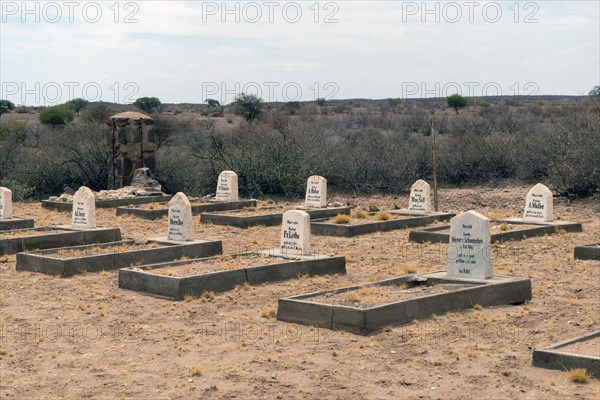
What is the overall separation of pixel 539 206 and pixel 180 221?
7651 millimetres

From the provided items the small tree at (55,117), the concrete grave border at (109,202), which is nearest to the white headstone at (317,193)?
the concrete grave border at (109,202)

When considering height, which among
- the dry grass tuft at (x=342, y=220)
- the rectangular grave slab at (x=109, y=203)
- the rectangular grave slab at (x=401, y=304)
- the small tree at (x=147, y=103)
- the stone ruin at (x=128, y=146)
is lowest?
the rectangular grave slab at (x=401, y=304)

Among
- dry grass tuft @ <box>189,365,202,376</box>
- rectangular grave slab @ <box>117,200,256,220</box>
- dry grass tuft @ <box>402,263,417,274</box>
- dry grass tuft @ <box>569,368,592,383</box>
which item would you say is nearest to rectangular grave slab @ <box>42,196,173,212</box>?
rectangular grave slab @ <box>117,200,256,220</box>

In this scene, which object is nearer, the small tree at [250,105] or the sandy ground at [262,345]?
the sandy ground at [262,345]

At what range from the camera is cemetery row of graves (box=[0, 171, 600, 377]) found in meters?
12.1

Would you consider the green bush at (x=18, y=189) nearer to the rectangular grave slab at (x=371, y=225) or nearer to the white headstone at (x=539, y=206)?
the rectangular grave slab at (x=371, y=225)

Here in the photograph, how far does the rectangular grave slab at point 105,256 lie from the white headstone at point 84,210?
2079 mm

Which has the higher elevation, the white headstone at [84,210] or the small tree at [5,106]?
the small tree at [5,106]

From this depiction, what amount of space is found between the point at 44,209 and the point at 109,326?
1489 cm

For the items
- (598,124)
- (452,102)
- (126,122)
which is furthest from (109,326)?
(452,102)

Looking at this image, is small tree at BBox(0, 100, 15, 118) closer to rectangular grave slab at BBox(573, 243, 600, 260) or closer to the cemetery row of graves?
the cemetery row of graves

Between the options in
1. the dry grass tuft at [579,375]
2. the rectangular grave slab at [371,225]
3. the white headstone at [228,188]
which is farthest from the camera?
the white headstone at [228,188]

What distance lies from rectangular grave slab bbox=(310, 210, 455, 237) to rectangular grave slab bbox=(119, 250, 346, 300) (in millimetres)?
4681

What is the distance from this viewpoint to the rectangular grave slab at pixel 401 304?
1161cm
